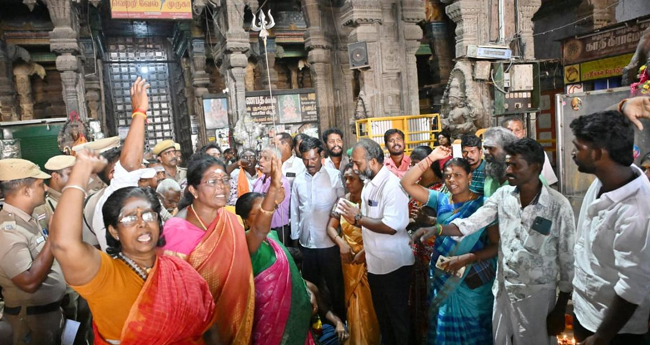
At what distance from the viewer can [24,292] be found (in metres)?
2.63

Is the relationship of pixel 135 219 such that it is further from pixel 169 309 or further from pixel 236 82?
pixel 236 82

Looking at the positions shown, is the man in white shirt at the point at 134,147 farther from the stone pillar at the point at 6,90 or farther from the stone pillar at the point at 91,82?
the stone pillar at the point at 91,82

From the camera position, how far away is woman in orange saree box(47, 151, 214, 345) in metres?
1.65

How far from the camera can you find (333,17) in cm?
1170

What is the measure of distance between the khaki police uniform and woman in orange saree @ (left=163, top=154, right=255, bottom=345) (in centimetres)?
94

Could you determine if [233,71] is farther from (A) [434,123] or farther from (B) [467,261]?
(B) [467,261]

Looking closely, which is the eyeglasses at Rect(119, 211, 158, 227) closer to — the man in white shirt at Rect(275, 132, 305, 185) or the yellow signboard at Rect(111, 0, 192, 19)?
the man in white shirt at Rect(275, 132, 305, 185)

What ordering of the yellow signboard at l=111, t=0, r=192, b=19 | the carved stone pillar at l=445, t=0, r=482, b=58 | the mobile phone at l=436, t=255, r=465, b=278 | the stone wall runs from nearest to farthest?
the mobile phone at l=436, t=255, r=465, b=278 → the carved stone pillar at l=445, t=0, r=482, b=58 → the yellow signboard at l=111, t=0, r=192, b=19 → the stone wall

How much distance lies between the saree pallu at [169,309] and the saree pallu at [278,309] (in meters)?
0.57

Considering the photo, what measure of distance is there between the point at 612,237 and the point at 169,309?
80.1 inches

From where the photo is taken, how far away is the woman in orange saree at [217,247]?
2.27 metres

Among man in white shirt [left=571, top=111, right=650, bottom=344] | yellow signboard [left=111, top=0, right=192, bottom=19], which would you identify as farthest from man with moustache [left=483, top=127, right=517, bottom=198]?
yellow signboard [left=111, top=0, right=192, bottom=19]

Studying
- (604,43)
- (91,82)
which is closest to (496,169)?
(604,43)

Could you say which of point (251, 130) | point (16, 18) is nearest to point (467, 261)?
point (251, 130)
